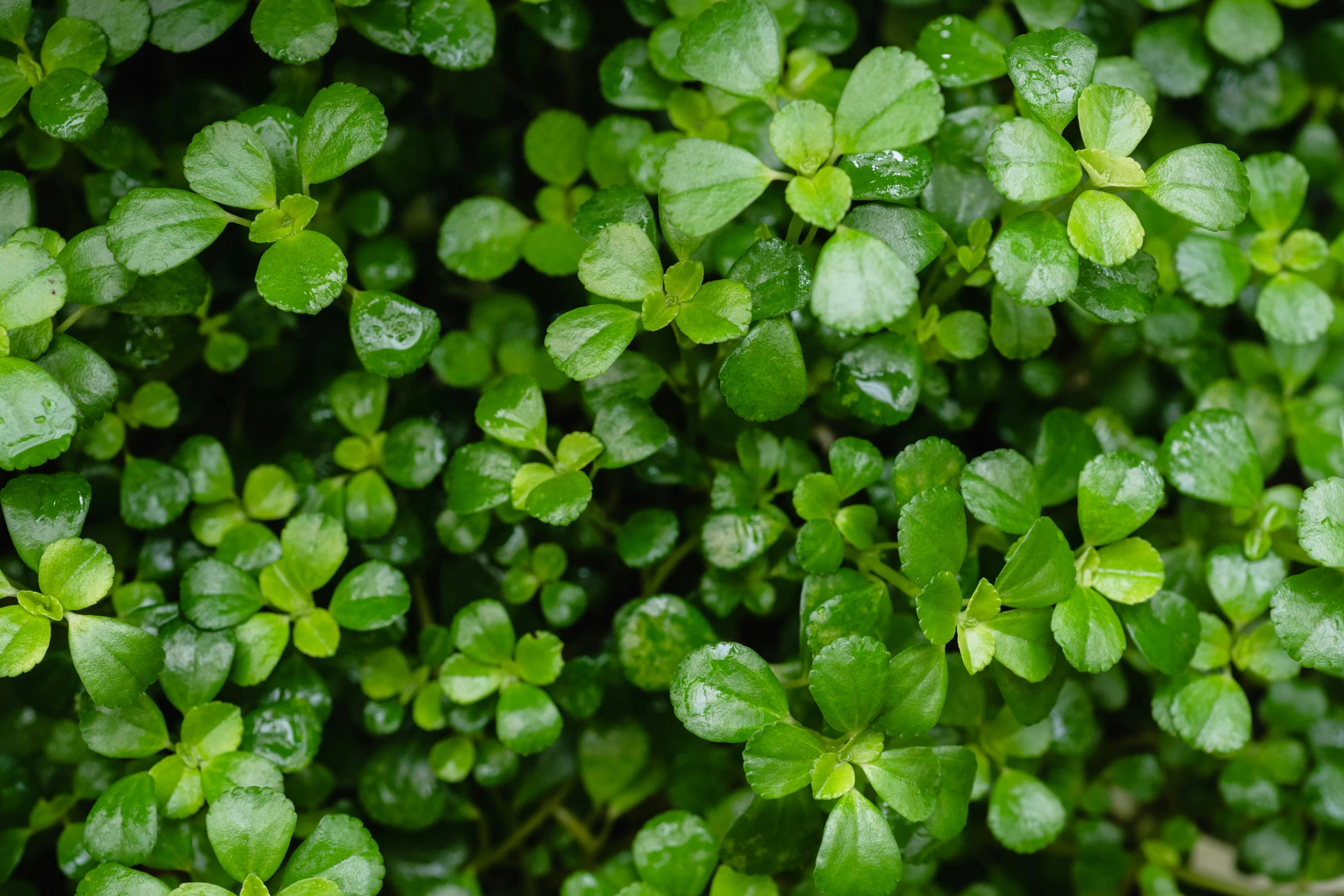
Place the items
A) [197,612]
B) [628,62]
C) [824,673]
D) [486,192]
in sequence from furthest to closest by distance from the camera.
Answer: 1. [486,192]
2. [628,62]
3. [197,612]
4. [824,673]

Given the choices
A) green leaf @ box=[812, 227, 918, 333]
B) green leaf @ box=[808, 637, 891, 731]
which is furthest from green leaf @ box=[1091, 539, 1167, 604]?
green leaf @ box=[812, 227, 918, 333]

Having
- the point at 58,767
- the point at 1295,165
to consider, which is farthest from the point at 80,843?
the point at 1295,165

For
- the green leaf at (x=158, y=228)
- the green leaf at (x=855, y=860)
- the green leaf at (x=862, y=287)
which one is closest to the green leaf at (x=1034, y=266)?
the green leaf at (x=862, y=287)

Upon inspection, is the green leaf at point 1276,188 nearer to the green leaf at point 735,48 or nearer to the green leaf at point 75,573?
the green leaf at point 735,48

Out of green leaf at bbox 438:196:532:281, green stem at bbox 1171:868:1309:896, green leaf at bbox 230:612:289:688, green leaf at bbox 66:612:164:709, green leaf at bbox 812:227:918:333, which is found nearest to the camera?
green leaf at bbox 812:227:918:333

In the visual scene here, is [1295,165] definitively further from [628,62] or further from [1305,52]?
[628,62]

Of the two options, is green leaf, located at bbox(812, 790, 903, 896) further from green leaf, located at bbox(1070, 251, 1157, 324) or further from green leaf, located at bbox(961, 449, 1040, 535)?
green leaf, located at bbox(1070, 251, 1157, 324)
